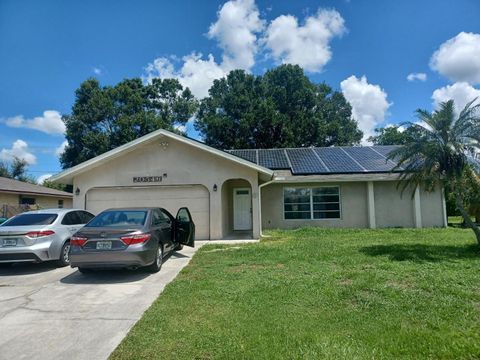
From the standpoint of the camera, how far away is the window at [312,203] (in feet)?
58.4

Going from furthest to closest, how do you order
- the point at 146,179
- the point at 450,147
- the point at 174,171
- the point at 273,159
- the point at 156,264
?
1. the point at 273,159
2. the point at 146,179
3. the point at 174,171
4. the point at 450,147
5. the point at 156,264

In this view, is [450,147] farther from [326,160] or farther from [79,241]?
→ [79,241]


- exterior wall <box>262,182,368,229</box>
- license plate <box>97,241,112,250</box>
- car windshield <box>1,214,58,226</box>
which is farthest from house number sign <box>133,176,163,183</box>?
license plate <box>97,241,112,250</box>

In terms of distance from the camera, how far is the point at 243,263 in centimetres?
895

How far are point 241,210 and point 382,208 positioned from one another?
7410 mm

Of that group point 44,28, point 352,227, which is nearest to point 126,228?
point 44,28

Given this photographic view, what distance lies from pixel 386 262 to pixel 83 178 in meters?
12.3

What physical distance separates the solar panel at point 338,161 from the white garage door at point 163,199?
23.8 ft

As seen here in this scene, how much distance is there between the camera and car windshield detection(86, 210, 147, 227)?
7.98 metres

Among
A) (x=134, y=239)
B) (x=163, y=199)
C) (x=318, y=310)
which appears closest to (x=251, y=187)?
(x=163, y=199)

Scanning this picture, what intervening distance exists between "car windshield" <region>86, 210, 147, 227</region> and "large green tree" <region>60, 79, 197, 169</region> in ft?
91.2

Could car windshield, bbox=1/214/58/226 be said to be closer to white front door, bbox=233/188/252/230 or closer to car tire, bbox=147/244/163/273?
car tire, bbox=147/244/163/273

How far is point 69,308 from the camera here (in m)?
5.70

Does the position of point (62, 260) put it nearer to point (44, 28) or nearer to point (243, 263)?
point (243, 263)
